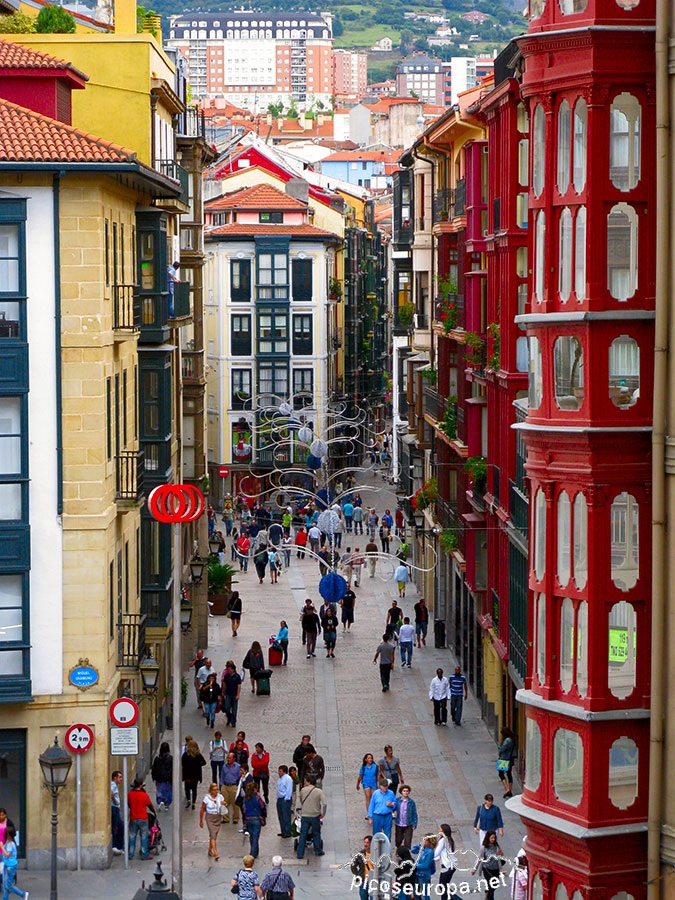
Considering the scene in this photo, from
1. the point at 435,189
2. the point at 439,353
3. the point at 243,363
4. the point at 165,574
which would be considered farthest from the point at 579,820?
the point at 243,363

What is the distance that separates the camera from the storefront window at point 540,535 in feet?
55.9

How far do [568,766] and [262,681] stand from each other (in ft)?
84.6

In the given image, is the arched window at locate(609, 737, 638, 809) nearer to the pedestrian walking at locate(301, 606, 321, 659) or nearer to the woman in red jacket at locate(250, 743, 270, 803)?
the woman in red jacket at locate(250, 743, 270, 803)

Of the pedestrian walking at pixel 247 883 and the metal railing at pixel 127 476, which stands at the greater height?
the metal railing at pixel 127 476

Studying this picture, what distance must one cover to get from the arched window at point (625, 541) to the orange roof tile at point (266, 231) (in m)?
72.6

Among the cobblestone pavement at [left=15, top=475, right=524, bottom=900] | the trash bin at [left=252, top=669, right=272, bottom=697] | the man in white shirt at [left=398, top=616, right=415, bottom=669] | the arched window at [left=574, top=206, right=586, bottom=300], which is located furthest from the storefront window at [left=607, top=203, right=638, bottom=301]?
the man in white shirt at [left=398, top=616, right=415, bottom=669]

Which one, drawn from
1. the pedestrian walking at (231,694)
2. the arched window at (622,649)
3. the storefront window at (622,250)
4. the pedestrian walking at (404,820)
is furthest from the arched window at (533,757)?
the pedestrian walking at (231,694)

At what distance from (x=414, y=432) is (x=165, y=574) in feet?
78.6

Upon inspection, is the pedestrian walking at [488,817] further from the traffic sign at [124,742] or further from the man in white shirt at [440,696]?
the man in white shirt at [440,696]

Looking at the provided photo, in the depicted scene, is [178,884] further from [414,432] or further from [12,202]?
[414,432]

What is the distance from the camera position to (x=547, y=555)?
664 inches

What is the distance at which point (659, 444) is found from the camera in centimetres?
1606

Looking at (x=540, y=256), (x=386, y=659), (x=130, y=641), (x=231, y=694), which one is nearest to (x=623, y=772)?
(x=540, y=256)

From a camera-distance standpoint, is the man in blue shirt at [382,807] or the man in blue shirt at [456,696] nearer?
the man in blue shirt at [382,807]
